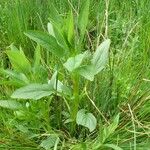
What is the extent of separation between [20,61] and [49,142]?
23 cm

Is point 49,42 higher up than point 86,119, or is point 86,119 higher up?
point 49,42

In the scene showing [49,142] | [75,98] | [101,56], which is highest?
[101,56]

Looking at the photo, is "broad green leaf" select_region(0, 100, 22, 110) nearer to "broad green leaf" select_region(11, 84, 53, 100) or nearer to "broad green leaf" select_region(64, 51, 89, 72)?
"broad green leaf" select_region(11, 84, 53, 100)

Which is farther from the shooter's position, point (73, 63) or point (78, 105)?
point (78, 105)

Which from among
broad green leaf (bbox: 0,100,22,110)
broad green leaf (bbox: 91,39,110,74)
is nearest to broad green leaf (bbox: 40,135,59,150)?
broad green leaf (bbox: 0,100,22,110)

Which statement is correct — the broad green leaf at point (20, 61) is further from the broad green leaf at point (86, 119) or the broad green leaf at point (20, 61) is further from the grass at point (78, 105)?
the broad green leaf at point (86, 119)

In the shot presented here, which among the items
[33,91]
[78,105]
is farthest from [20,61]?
[78,105]

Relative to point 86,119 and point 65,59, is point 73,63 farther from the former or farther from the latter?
point 86,119

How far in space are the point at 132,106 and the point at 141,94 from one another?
0.04 m

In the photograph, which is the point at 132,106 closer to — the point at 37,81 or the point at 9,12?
the point at 37,81

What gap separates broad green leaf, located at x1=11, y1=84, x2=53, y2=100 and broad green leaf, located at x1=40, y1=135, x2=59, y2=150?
139mm

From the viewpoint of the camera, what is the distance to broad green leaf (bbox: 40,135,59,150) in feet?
3.77

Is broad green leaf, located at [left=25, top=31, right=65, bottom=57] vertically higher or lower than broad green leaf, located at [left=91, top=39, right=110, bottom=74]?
higher

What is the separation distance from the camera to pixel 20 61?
1.14 meters
